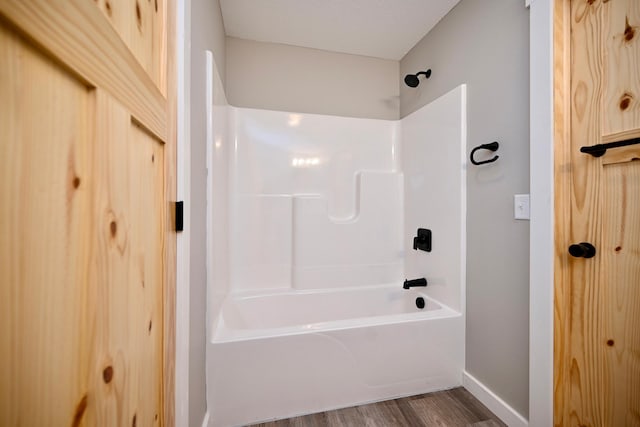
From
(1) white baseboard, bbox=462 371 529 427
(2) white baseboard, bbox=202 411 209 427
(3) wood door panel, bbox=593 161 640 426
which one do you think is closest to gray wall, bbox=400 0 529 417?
(1) white baseboard, bbox=462 371 529 427

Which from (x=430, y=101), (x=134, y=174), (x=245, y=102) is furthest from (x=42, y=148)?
(x=430, y=101)

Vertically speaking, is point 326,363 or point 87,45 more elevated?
point 87,45

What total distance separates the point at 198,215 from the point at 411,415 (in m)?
1.49

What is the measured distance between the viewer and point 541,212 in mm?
1098

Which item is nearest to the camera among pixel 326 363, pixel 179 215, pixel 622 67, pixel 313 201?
pixel 179 215

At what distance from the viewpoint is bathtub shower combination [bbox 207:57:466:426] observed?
130 centimetres

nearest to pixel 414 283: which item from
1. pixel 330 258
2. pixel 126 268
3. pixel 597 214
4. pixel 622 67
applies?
pixel 330 258

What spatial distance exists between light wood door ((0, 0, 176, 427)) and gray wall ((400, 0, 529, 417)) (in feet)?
5.03

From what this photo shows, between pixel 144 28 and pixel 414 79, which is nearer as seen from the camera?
pixel 144 28

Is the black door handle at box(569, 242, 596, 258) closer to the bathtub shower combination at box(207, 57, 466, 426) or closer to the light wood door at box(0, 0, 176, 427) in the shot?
the bathtub shower combination at box(207, 57, 466, 426)

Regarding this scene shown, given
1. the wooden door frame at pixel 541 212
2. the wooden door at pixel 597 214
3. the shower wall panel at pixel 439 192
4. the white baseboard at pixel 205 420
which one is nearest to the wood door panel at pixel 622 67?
the wooden door at pixel 597 214

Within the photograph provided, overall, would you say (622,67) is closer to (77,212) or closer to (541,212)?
(541,212)

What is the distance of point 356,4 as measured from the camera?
1673 mm

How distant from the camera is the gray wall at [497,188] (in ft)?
4.03
